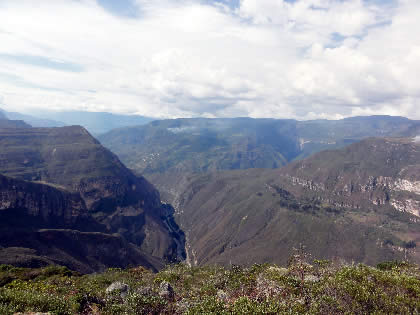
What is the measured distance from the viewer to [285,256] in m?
195

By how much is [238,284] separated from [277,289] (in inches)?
358

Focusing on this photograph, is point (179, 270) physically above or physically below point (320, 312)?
below

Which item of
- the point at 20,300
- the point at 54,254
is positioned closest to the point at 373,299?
the point at 20,300

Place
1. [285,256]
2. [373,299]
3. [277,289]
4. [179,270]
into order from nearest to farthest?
[373,299], [277,289], [179,270], [285,256]

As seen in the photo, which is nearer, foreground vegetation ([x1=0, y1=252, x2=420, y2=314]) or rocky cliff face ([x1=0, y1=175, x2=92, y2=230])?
foreground vegetation ([x1=0, y1=252, x2=420, y2=314])

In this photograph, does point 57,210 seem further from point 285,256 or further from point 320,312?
point 320,312

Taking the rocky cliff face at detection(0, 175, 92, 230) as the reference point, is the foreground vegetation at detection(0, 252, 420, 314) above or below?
above

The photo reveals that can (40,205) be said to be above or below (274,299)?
below

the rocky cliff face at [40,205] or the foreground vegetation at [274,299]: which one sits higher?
the foreground vegetation at [274,299]

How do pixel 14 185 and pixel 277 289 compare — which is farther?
pixel 14 185

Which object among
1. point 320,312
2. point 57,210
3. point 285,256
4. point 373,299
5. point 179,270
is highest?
point 373,299

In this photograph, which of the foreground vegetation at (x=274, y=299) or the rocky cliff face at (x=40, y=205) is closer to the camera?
the foreground vegetation at (x=274, y=299)

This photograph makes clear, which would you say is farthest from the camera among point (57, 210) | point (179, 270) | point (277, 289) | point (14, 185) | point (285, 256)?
point (285, 256)

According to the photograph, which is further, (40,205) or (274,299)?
(40,205)
